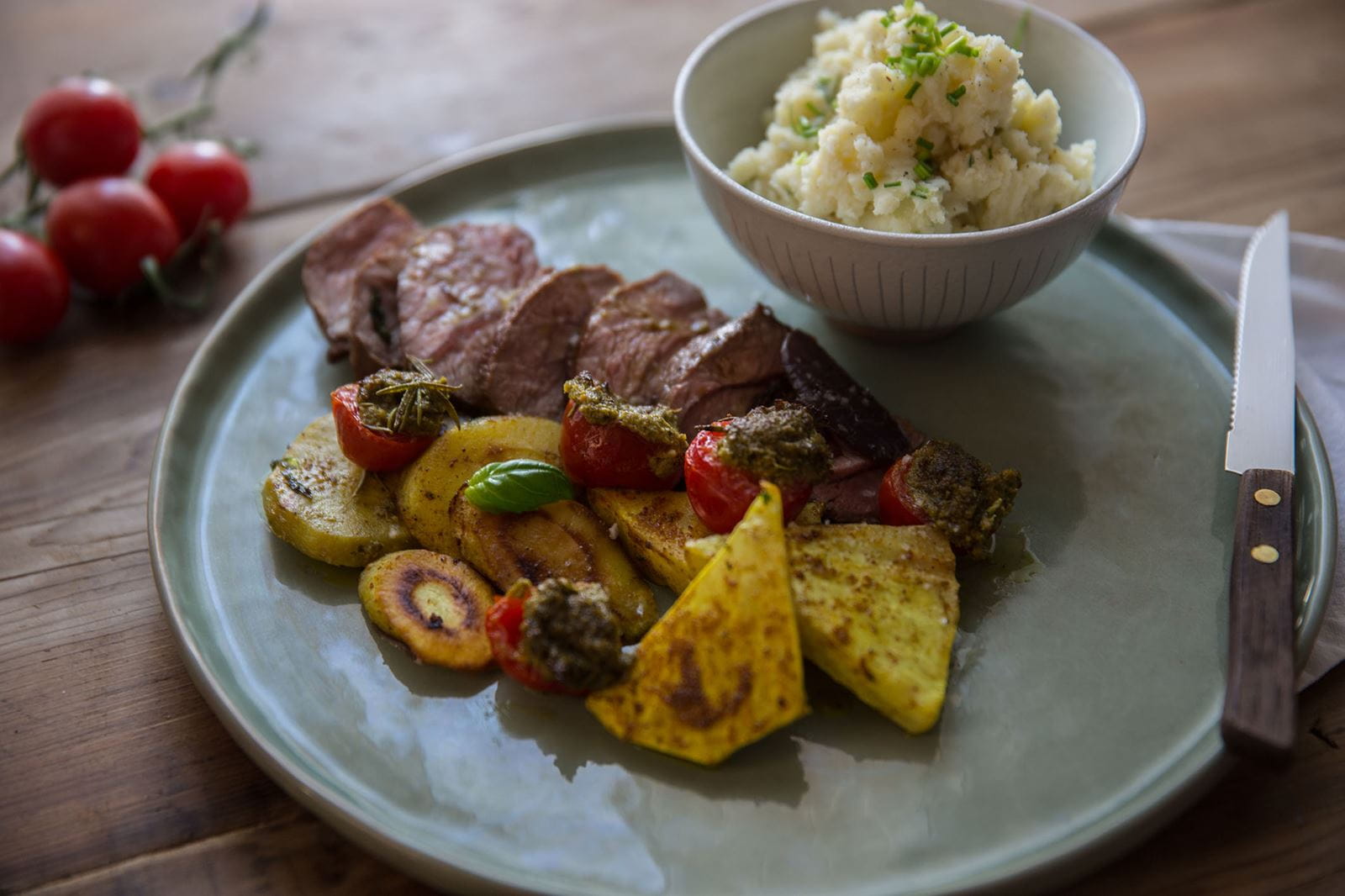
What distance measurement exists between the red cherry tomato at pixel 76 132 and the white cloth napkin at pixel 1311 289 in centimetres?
385

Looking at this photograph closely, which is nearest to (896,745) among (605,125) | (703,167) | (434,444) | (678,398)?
(678,398)

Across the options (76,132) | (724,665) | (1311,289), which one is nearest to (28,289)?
(76,132)

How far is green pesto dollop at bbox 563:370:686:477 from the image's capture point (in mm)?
2814

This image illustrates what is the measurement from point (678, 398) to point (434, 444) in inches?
27.1

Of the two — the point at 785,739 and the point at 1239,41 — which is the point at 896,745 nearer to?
the point at 785,739

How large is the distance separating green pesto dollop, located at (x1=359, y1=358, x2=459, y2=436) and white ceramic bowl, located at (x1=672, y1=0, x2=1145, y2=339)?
3.36 feet

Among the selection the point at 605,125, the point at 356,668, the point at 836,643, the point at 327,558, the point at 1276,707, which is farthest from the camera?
the point at 605,125

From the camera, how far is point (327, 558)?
285 centimetres

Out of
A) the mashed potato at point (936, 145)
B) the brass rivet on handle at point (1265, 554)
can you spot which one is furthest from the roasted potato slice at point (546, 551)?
the brass rivet on handle at point (1265, 554)

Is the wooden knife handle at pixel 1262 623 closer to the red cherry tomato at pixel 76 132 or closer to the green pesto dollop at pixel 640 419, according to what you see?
the green pesto dollop at pixel 640 419

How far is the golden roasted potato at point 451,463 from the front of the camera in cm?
287

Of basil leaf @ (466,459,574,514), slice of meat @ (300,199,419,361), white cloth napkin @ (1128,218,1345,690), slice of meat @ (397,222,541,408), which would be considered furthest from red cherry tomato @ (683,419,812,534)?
white cloth napkin @ (1128,218,1345,690)

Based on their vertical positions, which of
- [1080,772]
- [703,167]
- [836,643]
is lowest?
[1080,772]

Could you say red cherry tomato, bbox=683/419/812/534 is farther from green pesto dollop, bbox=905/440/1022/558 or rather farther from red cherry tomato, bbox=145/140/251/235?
red cherry tomato, bbox=145/140/251/235
